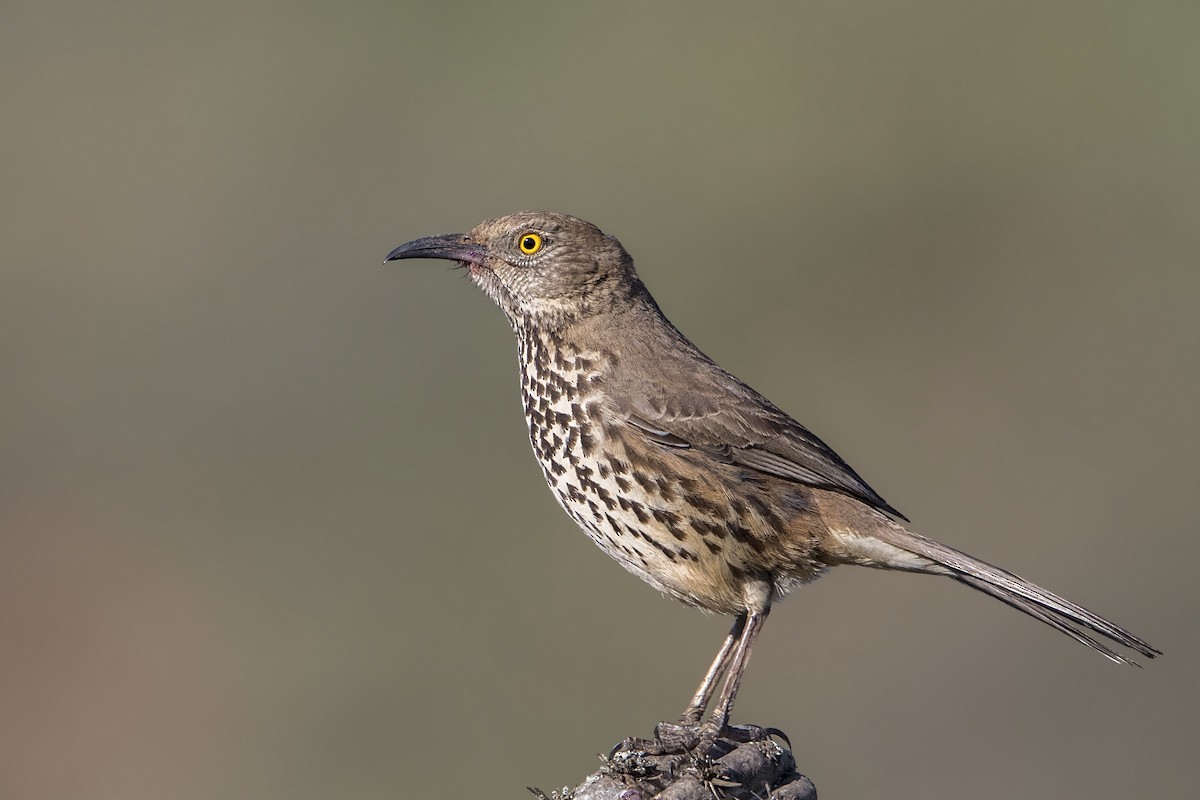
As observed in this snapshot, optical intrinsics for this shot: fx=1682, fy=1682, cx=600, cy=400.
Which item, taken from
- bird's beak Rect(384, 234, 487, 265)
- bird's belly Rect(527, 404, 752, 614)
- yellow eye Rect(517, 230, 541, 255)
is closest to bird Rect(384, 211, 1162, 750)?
bird's belly Rect(527, 404, 752, 614)

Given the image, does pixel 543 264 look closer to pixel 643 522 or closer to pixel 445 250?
Answer: pixel 445 250

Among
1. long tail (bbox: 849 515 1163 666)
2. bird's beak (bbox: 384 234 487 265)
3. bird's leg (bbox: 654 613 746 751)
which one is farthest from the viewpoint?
bird's beak (bbox: 384 234 487 265)

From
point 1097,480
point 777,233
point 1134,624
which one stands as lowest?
point 1134,624

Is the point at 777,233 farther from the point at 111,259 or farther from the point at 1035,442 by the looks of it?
the point at 111,259

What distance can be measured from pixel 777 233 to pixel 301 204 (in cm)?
686

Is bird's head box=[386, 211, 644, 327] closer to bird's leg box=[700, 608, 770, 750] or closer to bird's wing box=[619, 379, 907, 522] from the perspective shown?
bird's wing box=[619, 379, 907, 522]

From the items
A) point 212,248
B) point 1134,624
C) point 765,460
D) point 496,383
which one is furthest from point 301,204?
point 765,460

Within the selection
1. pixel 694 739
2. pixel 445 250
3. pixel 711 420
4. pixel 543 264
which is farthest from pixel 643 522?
pixel 445 250

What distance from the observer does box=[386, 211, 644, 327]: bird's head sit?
8.01 m

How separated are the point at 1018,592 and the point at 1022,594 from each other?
0.7 inches

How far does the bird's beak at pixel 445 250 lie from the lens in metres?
8.16

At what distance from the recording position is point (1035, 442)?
19984mm

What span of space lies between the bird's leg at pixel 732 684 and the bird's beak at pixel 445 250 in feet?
7.29

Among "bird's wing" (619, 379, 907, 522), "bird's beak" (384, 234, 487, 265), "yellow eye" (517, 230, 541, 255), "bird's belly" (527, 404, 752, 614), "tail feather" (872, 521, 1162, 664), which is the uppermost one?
"yellow eye" (517, 230, 541, 255)
